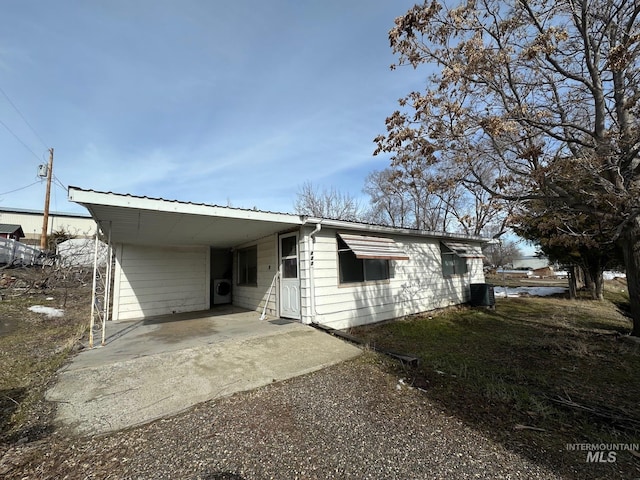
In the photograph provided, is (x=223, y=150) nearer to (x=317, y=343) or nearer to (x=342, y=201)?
(x=317, y=343)

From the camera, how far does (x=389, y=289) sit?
7.57m

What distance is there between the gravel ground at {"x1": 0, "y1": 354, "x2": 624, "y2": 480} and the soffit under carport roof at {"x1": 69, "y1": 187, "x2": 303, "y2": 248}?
103 inches

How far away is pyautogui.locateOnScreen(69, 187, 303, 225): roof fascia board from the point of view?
351cm

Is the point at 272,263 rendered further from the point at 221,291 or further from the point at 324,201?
the point at 324,201

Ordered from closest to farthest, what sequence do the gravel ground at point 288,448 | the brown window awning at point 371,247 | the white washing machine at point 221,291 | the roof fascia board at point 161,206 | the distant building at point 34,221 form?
the gravel ground at point 288,448
the roof fascia board at point 161,206
the brown window awning at point 371,247
the white washing machine at point 221,291
the distant building at point 34,221

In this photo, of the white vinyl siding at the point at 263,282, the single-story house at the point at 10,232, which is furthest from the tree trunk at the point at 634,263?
the single-story house at the point at 10,232

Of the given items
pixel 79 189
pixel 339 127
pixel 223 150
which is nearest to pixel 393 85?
pixel 339 127

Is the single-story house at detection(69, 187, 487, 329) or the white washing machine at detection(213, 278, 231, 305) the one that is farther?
the white washing machine at detection(213, 278, 231, 305)

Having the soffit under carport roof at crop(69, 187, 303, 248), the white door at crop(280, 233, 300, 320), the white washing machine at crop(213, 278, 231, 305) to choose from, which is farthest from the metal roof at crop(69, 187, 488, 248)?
the white washing machine at crop(213, 278, 231, 305)

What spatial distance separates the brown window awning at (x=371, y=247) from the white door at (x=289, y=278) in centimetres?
117

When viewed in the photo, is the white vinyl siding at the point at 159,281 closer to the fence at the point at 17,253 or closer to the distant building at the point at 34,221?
the fence at the point at 17,253

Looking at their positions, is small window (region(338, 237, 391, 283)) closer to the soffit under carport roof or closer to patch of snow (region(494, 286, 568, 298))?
the soffit under carport roof

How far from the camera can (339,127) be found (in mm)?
10047

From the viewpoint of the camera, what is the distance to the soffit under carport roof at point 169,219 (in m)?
3.77
